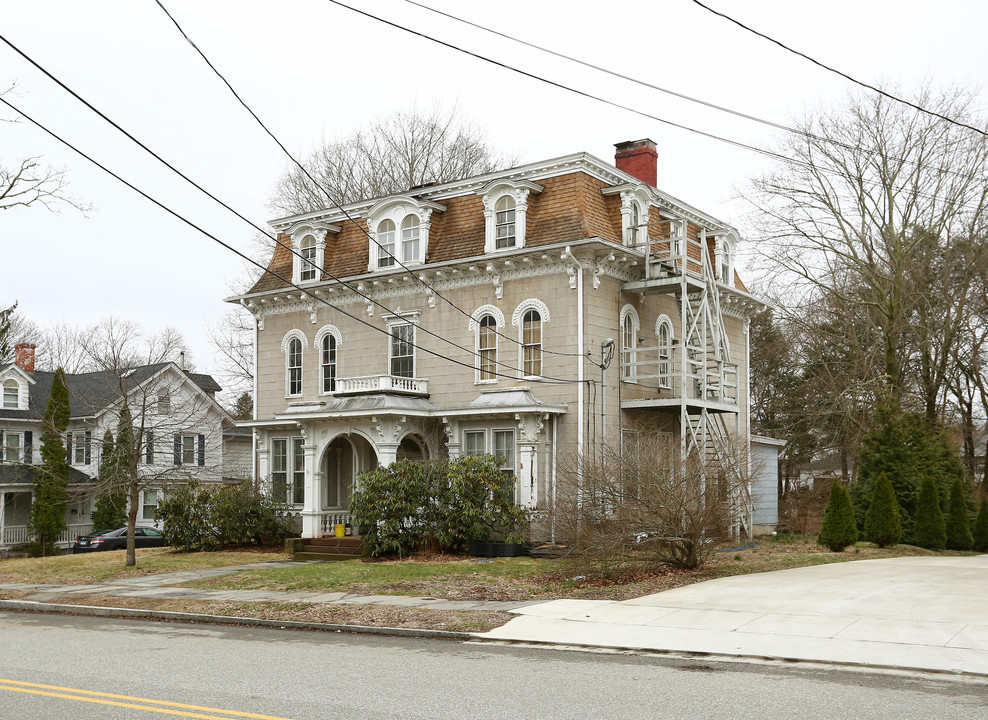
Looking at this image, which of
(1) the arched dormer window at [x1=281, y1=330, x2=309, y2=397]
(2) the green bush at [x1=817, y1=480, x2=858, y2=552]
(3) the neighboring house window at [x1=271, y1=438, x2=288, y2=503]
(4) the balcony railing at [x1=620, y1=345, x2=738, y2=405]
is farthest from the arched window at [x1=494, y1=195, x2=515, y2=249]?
(2) the green bush at [x1=817, y1=480, x2=858, y2=552]

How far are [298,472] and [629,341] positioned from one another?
1022 cm

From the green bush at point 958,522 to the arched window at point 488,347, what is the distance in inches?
494

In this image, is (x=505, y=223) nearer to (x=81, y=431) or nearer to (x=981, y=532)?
(x=981, y=532)

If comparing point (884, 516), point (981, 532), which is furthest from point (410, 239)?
point (981, 532)

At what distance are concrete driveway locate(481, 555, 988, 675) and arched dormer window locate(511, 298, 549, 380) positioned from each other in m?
9.11

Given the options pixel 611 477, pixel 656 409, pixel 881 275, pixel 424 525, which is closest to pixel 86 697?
pixel 611 477

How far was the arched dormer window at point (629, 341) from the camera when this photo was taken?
24.5 m

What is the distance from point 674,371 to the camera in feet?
86.5

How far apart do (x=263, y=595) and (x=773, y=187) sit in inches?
958

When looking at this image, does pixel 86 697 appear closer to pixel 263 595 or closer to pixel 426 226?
pixel 263 595

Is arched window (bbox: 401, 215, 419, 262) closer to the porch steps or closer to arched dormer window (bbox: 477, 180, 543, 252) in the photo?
arched dormer window (bbox: 477, 180, 543, 252)

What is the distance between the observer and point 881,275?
32.8m

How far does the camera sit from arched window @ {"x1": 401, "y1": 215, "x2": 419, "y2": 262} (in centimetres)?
2661

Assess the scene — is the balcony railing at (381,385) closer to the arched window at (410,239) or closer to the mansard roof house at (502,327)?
the mansard roof house at (502,327)
